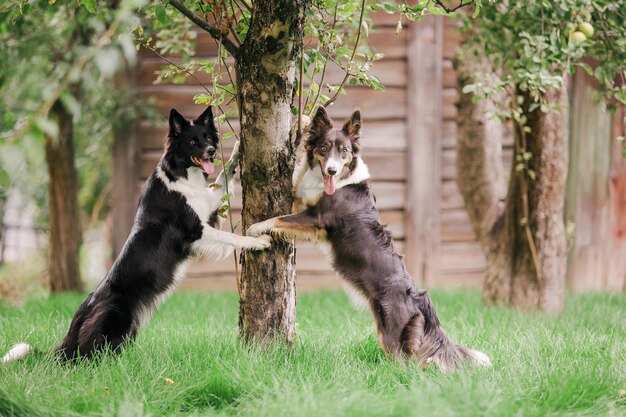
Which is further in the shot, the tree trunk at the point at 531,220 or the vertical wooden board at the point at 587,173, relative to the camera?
the vertical wooden board at the point at 587,173

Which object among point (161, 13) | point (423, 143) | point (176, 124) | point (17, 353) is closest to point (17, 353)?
point (17, 353)

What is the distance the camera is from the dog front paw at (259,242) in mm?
3295

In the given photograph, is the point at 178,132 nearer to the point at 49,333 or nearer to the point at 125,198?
the point at 49,333

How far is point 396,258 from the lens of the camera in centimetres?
344

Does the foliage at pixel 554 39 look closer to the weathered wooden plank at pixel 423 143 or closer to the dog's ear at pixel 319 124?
the dog's ear at pixel 319 124

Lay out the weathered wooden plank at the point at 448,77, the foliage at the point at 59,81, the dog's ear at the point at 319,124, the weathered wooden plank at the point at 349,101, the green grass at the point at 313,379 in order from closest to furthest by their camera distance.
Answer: the foliage at the point at 59,81 → the green grass at the point at 313,379 → the dog's ear at the point at 319,124 → the weathered wooden plank at the point at 349,101 → the weathered wooden plank at the point at 448,77

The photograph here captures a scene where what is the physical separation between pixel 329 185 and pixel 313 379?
100cm

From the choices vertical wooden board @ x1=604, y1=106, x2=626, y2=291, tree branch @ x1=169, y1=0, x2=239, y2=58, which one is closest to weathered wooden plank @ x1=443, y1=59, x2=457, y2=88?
vertical wooden board @ x1=604, y1=106, x2=626, y2=291

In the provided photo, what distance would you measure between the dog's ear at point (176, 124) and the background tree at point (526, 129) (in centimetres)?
182

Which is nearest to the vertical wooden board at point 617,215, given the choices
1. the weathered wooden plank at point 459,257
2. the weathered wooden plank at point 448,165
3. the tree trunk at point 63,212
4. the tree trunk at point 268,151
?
the weathered wooden plank at point 448,165

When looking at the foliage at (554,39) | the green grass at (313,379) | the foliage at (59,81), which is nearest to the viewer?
the foliage at (59,81)

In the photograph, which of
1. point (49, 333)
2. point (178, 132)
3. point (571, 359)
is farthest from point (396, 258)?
point (49, 333)

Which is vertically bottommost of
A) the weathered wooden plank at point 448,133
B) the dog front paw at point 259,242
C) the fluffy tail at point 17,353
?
the fluffy tail at point 17,353

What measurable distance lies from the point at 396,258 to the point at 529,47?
5.32 ft
